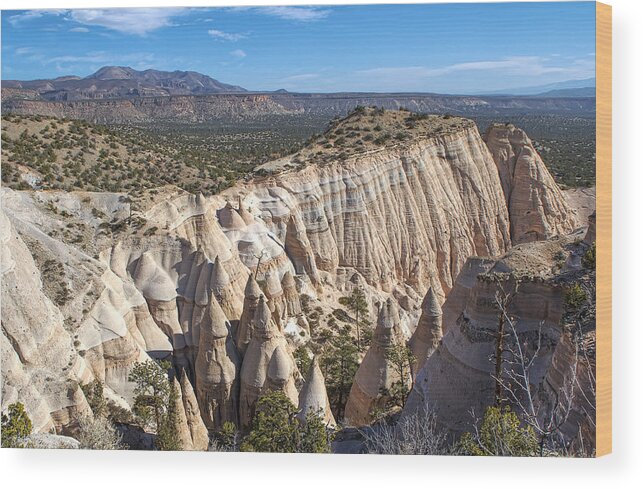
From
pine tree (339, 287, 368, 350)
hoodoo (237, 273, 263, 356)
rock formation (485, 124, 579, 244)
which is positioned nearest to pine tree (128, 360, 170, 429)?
hoodoo (237, 273, 263, 356)

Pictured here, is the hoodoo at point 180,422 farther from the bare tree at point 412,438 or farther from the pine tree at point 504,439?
the pine tree at point 504,439

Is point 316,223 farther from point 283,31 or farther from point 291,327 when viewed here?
point 283,31

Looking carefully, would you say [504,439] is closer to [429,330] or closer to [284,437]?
[284,437]

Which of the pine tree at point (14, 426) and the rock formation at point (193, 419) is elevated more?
the pine tree at point (14, 426)

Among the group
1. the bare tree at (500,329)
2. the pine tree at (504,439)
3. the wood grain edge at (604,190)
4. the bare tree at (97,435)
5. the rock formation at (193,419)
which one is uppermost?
the wood grain edge at (604,190)

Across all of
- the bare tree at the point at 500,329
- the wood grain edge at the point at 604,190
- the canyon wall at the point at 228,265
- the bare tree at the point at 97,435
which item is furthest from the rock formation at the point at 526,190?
the bare tree at the point at 97,435

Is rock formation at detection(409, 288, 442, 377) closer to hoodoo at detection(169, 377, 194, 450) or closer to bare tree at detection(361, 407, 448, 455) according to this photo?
bare tree at detection(361, 407, 448, 455)

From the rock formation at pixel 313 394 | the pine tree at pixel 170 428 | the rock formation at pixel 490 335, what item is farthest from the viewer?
the rock formation at pixel 313 394
